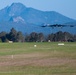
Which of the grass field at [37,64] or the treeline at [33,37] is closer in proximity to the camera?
the grass field at [37,64]

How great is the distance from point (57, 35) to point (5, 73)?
160 m

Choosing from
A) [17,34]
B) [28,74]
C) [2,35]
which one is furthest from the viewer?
[17,34]

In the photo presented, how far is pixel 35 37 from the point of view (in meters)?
186

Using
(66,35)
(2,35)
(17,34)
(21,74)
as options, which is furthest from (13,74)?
(66,35)

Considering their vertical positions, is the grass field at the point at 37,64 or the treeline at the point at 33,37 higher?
the treeline at the point at 33,37

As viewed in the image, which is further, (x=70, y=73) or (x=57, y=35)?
(x=57, y=35)

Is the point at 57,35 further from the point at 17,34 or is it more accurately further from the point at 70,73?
the point at 70,73

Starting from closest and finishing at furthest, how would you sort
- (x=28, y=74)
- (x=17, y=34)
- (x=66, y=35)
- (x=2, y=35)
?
(x=28, y=74), (x=2, y=35), (x=17, y=34), (x=66, y=35)

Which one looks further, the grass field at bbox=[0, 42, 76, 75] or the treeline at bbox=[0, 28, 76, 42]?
the treeline at bbox=[0, 28, 76, 42]

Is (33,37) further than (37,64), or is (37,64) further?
(33,37)

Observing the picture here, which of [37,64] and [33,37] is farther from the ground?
[33,37]

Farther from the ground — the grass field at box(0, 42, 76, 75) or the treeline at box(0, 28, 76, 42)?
the treeline at box(0, 28, 76, 42)

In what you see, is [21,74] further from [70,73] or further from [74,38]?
[74,38]

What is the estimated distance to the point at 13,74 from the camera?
27.1m
